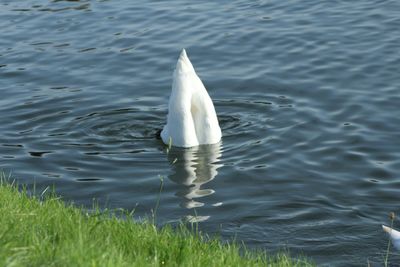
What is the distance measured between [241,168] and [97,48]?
593 cm

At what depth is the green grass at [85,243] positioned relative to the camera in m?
5.74

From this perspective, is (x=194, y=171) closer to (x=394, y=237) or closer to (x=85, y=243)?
(x=394, y=237)

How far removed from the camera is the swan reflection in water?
35.3 feet

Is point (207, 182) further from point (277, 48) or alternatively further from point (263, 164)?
point (277, 48)

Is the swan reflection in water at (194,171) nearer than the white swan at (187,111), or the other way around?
the swan reflection in water at (194,171)

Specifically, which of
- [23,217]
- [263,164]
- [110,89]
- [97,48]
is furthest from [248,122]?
[23,217]

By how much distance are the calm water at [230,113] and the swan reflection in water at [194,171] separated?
0.03 metres

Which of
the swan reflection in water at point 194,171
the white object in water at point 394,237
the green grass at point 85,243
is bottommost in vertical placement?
the swan reflection in water at point 194,171

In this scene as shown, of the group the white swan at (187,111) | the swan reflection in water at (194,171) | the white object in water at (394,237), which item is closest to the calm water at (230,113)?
the swan reflection in water at (194,171)

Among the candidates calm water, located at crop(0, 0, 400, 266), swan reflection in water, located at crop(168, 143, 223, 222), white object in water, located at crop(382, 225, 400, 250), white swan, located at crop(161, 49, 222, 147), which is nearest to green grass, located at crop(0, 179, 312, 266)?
white object in water, located at crop(382, 225, 400, 250)

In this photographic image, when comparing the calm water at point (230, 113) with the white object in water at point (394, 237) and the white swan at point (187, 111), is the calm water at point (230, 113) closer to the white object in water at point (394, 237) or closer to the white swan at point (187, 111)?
the white swan at point (187, 111)

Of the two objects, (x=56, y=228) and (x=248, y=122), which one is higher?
(x=56, y=228)

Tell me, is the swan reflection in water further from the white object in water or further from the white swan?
the white object in water

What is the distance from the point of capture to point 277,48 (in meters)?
16.0
